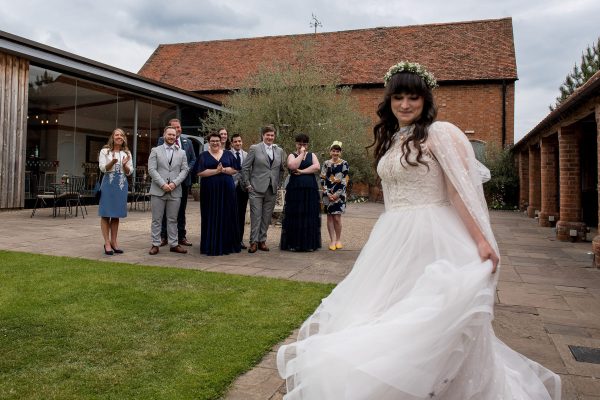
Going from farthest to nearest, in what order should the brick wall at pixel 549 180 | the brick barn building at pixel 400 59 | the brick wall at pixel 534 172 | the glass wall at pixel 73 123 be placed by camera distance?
the brick barn building at pixel 400 59, the brick wall at pixel 534 172, the glass wall at pixel 73 123, the brick wall at pixel 549 180

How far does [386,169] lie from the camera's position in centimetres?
231

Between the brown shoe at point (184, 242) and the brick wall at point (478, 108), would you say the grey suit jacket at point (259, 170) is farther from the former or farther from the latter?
the brick wall at point (478, 108)

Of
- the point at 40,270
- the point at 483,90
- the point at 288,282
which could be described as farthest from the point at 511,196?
the point at 40,270

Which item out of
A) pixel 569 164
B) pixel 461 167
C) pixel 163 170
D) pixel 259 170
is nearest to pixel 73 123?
pixel 163 170

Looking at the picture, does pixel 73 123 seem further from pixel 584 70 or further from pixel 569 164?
pixel 584 70

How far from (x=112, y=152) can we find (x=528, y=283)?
5.78 meters

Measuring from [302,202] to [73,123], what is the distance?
36.3 ft

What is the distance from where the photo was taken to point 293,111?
16672 mm

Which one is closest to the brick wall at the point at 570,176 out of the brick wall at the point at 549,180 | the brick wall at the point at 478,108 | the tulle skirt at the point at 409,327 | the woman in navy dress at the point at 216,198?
the brick wall at the point at 549,180

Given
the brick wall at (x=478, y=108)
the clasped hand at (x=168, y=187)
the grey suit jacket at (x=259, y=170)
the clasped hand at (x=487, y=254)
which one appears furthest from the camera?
the brick wall at (x=478, y=108)

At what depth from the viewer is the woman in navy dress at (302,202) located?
7.54m

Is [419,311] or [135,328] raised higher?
[419,311]

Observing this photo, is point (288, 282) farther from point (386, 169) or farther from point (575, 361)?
point (386, 169)

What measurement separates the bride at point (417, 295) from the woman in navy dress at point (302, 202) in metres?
5.08
